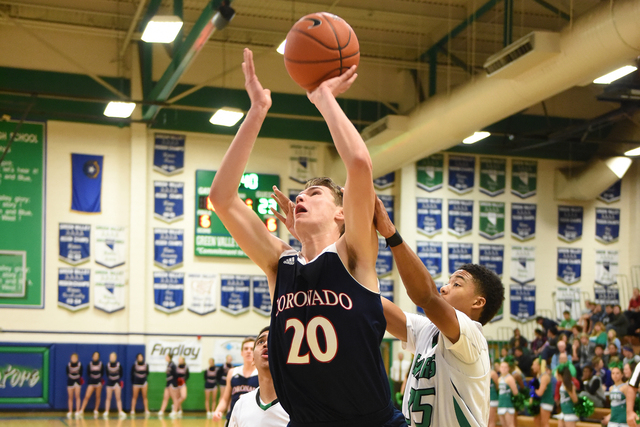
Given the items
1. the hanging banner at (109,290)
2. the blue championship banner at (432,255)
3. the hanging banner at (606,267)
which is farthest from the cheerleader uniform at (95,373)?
the hanging banner at (606,267)

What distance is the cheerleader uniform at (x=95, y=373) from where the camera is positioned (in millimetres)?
18016

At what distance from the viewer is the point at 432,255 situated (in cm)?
2091

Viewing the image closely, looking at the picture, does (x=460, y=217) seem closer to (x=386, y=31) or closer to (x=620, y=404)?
(x=386, y=31)

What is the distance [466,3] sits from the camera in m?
17.4

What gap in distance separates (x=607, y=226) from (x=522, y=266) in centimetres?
318

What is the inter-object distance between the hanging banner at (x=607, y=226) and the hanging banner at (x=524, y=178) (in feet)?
7.36

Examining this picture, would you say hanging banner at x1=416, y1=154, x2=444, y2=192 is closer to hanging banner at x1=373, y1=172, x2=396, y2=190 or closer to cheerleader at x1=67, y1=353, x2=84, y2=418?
hanging banner at x1=373, y1=172, x2=396, y2=190

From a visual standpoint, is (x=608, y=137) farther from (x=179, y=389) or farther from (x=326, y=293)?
(x=326, y=293)

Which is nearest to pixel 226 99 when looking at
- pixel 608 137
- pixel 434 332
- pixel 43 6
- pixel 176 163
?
pixel 176 163

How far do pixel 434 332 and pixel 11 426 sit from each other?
13.7 metres

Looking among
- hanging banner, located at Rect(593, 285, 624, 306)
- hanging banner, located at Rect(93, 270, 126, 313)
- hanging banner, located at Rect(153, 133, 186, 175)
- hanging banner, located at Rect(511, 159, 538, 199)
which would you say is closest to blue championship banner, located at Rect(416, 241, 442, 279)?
hanging banner, located at Rect(511, 159, 538, 199)

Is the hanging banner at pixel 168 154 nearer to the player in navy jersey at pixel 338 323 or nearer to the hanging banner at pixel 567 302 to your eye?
the hanging banner at pixel 567 302

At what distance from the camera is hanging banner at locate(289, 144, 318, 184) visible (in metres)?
20.5

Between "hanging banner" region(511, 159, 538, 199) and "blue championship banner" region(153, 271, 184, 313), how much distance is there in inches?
404
